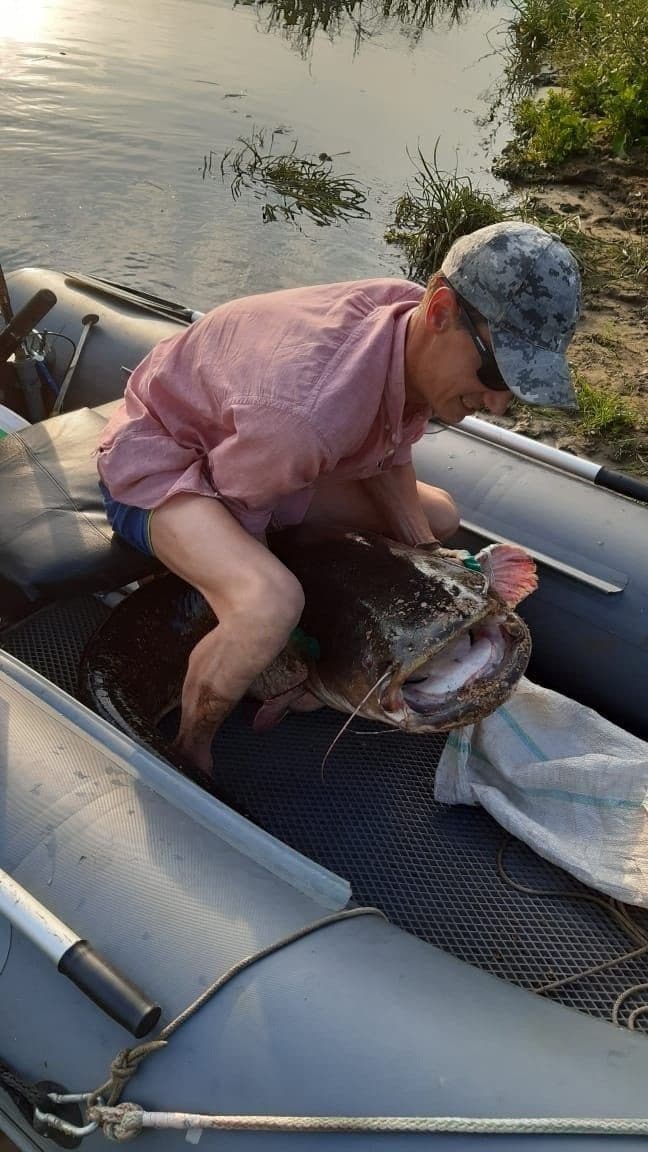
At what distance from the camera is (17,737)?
1930mm

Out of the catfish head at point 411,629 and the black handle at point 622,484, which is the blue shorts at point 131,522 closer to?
the catfish head at point 411,629

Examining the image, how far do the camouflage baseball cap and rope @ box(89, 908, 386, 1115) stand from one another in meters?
1.28

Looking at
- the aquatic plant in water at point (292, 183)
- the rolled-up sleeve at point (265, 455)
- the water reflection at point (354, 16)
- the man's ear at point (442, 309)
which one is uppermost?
the water reflection at point (354, 16)

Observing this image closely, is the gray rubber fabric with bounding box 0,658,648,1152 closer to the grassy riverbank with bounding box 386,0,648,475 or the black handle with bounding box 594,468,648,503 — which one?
the black handle with bounding box 594,468,648,503

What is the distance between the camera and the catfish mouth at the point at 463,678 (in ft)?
6.68

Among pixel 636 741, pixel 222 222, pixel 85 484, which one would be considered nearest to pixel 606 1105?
pixel 636 741

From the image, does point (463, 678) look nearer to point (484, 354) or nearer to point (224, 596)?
point (224, 596)

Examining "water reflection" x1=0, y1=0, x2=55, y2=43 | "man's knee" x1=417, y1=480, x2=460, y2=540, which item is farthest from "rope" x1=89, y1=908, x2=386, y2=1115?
"water reflection" x1=0, y1=0, x2=55, y2=43

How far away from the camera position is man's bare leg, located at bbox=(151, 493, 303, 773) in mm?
2150

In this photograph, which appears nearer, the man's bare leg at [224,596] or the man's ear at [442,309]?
the man's ear at [442,309]

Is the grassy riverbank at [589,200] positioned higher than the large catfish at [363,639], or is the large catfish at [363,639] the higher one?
the grassy riverbank at [589,200]

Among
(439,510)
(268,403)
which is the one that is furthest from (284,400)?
(439,510)

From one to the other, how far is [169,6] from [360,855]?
45.8 feet

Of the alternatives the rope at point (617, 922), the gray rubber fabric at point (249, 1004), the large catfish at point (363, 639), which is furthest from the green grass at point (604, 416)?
the gray rubber fabric at point (249, 1004)
